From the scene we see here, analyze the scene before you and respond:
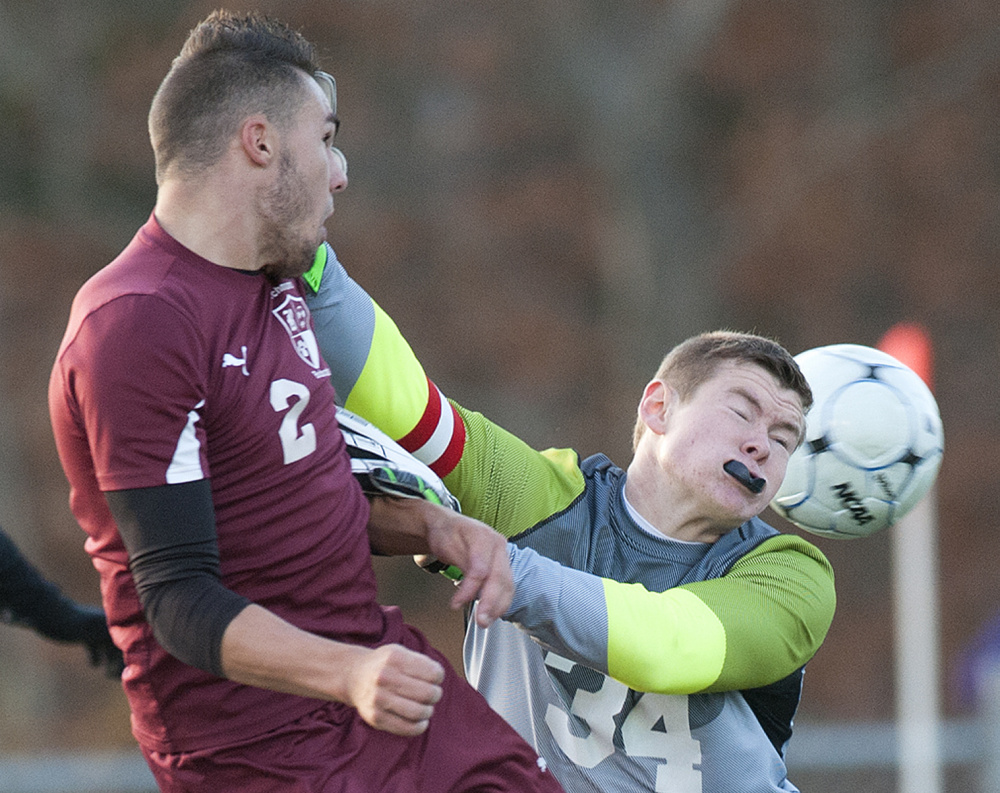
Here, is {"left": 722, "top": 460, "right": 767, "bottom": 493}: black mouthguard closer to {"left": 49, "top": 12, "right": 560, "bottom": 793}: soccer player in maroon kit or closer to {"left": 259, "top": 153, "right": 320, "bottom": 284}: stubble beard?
{"left": 49, "top": 12, "right": 560, "bottom": 793}: soccer player in maroon kit

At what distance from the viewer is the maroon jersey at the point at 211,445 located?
2.00 meters

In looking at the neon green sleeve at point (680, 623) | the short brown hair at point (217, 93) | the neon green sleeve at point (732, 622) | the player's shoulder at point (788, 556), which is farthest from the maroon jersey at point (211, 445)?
the player's shoulder at point (788, 556)

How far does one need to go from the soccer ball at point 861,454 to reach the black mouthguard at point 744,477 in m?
0.53

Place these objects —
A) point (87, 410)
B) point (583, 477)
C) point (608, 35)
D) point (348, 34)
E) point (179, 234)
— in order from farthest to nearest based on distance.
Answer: point (348, 34)
point (608, 35)
point (583, 477)
point (179, 234)
point (87, 410)

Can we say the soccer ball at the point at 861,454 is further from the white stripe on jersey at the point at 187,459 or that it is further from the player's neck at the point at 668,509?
the white stripe on jersey at the point at 187,459

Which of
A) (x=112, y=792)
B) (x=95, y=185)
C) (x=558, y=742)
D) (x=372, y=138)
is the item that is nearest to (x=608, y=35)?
(x=372, y=138)

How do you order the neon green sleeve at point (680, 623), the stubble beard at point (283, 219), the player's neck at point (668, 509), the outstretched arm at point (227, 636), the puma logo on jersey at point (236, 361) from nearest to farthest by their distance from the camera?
the outstretched arm at point (227, 636) → the puma logo on jersey at point (236, 361) → the stubble beard at point (283, 219) → the neon green sleeve at point (680, 623) → the player's neck at point (668, 509)

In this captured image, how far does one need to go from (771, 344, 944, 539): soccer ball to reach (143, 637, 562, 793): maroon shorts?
1.11m

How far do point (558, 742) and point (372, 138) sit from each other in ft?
31.3

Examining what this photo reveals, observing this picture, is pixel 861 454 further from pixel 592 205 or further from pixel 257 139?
pixel 592 205

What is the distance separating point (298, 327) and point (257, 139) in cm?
30

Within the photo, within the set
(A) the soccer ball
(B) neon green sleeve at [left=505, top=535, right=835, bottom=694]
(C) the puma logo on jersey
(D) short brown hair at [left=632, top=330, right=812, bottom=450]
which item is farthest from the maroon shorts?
(A) the soccer ball

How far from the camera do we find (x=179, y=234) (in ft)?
7.14

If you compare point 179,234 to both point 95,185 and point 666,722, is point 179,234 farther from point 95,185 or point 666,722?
point 95,185
